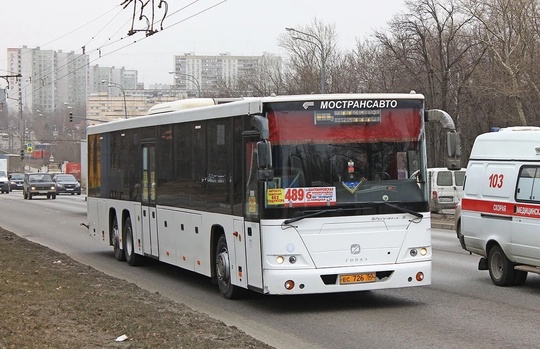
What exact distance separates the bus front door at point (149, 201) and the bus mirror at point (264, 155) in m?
5.51

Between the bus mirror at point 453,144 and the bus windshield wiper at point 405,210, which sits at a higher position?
the bus mirror at point 453,144

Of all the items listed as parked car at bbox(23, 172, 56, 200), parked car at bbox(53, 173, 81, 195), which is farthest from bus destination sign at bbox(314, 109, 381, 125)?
parked car at bbox(53, 173, 81, 195)

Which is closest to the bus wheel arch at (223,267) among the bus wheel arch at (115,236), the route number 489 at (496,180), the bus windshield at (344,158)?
the bus windshield at (344,158)

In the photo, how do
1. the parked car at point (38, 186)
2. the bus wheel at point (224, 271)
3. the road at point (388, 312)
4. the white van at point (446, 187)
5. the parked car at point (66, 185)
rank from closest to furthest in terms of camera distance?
the road at point (388, 312) < the bus wheel at point (224, 271) < the white van at point (446, 187) < the parked car at point (38, 186) < the parked car at point (66, 185)

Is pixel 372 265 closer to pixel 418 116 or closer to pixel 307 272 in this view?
pixel 307 272

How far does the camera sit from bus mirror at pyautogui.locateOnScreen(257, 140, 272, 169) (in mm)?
11273

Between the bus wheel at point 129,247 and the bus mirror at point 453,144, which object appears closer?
the bus mirror at point 453,144

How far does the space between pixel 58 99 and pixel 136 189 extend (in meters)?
154

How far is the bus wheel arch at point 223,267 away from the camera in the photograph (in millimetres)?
12984

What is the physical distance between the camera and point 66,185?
71.0 meters

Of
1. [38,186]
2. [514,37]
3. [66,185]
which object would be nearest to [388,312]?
[514,37]

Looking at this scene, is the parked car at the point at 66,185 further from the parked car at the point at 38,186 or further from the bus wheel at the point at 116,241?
the bus wheel at the point at 116,241

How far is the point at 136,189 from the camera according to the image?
697 inches

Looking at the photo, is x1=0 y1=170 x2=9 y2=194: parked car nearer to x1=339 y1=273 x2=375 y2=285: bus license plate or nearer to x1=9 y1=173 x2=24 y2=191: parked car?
x1=9 y1=173 x2=24 y2=191: parked car
